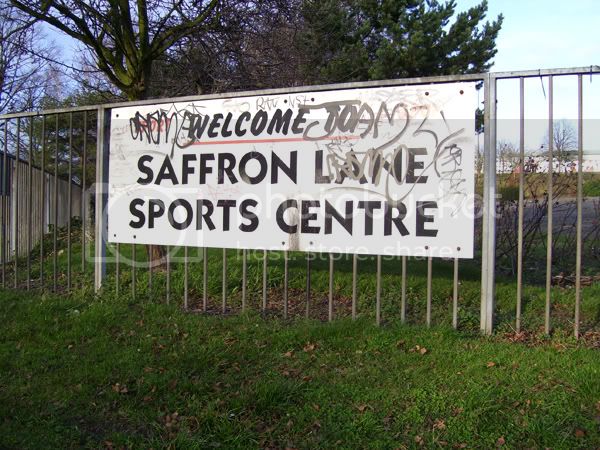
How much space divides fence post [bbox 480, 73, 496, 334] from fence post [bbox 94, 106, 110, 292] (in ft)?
13.0

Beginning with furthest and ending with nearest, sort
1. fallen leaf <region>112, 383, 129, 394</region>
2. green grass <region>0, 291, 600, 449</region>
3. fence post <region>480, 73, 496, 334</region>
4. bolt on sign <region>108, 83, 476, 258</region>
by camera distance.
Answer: bolt on sign <region>108, 83, 476, 258</region>
fence post <region>480, 73, 496, 334</region>
fallen leaf <region>112, 383, 129, 394</region>
green grass <region>0, 291, 600, 449</region>

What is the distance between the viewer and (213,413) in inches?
A: 134

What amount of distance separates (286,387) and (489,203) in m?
2.26

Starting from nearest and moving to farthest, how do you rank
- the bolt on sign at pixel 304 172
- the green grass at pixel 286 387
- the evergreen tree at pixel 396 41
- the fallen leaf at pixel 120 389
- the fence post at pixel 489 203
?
the green grass at pixel 286 387 < the fallen leaf at pixel 120 389 < the fence post at pixel 489 203 < the bolt on sign at pixel 304 172 < the evergreen tree at pixel 396 41

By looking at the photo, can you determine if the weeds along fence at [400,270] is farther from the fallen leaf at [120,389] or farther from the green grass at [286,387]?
the fallen leaf at [120,389]

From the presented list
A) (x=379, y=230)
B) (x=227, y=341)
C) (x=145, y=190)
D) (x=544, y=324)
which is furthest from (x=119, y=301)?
(x=544, y=324)

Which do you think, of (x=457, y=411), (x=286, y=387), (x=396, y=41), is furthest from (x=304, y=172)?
(x=396, y=41)

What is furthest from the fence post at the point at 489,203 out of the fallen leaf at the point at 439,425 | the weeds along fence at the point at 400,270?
the fallen leaf at the point at 439,425

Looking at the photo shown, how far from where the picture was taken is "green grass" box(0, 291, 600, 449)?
3.20 meters

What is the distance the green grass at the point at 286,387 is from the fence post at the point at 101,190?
1.09m

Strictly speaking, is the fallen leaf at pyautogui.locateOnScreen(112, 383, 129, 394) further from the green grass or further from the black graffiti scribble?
the black graffiti scribble

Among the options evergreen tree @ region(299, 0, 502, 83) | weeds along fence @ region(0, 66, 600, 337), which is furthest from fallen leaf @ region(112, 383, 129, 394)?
evergreen tree @ region(299, 0, 502, 83)

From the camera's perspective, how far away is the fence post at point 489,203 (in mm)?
4512

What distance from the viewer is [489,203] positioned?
452cm
